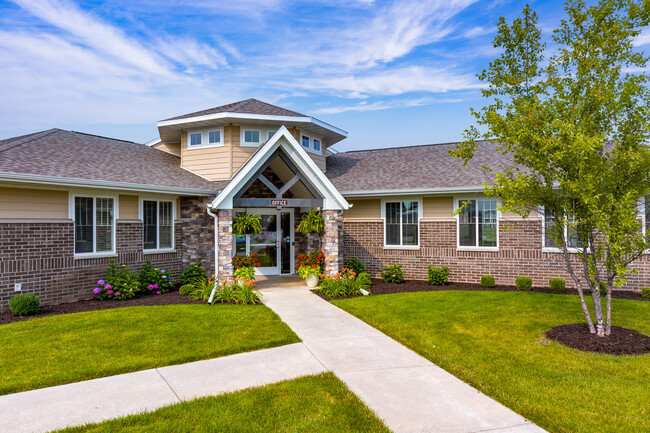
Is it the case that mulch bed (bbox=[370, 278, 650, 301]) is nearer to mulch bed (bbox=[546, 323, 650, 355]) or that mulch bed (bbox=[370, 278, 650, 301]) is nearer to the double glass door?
the double glass door

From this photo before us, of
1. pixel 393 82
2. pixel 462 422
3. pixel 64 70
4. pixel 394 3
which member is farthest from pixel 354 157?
pixel 462 422

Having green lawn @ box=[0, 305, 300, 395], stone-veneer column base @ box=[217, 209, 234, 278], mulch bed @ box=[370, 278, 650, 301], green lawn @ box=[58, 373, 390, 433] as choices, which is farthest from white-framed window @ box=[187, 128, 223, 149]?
green lawn @ box=[58, 373, 390, 433]

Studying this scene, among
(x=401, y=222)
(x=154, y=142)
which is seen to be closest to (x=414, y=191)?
(x=401, y=222)

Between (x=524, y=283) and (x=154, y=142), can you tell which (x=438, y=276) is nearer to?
(x=524, y=283)

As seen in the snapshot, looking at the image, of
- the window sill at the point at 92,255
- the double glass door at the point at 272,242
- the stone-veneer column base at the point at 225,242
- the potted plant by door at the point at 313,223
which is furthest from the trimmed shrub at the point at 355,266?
the window sill at the point at 92,255

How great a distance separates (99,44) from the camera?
40.4 ft

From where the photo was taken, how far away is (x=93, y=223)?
10.8 metres

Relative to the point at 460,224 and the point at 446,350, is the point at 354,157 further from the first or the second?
the point at 446,350

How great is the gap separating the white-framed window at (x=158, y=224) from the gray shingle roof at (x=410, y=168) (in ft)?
19.5

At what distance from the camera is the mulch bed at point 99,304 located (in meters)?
8.85

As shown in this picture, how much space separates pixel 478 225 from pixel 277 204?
680cm

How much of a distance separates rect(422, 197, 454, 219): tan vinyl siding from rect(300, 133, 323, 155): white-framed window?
490cm

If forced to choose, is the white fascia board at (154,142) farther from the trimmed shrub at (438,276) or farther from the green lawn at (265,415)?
the green lawn at (265,415)

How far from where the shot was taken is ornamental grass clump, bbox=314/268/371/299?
1105 centimetres
